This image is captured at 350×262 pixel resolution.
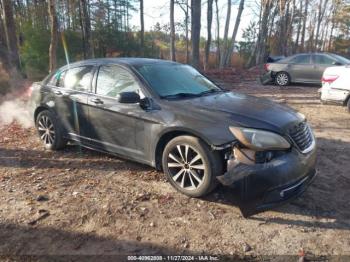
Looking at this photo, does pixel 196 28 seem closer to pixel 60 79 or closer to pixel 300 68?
pixel 300 68

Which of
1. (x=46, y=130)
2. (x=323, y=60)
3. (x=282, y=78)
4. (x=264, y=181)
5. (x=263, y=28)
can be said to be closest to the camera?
(x=264, y=181)

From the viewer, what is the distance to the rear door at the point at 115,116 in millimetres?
4582

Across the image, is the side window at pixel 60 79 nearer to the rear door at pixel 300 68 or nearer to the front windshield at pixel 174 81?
the front windshield at pixel 174 81

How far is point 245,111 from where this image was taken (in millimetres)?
4055

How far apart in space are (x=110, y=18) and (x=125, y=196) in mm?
24452

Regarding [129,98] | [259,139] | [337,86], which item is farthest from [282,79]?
[259,139]

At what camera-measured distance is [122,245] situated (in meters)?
3.30

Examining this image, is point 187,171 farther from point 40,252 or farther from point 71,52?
point 71,52

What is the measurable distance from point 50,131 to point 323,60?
38.2 ft

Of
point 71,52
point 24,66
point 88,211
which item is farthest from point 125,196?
point 71,52

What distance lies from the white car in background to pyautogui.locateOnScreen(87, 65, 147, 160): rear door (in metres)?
5.94

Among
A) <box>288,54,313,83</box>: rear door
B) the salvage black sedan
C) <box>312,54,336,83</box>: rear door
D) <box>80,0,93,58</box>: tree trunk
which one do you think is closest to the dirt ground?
the salvage black sedan

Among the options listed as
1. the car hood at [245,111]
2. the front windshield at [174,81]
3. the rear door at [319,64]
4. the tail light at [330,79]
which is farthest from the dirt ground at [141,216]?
the rear door at [319,64]

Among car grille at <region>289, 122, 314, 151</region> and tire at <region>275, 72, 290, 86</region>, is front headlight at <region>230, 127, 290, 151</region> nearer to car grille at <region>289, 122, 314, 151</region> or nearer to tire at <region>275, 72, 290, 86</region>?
car grille at <region>289, 122, 314, 151</region>
